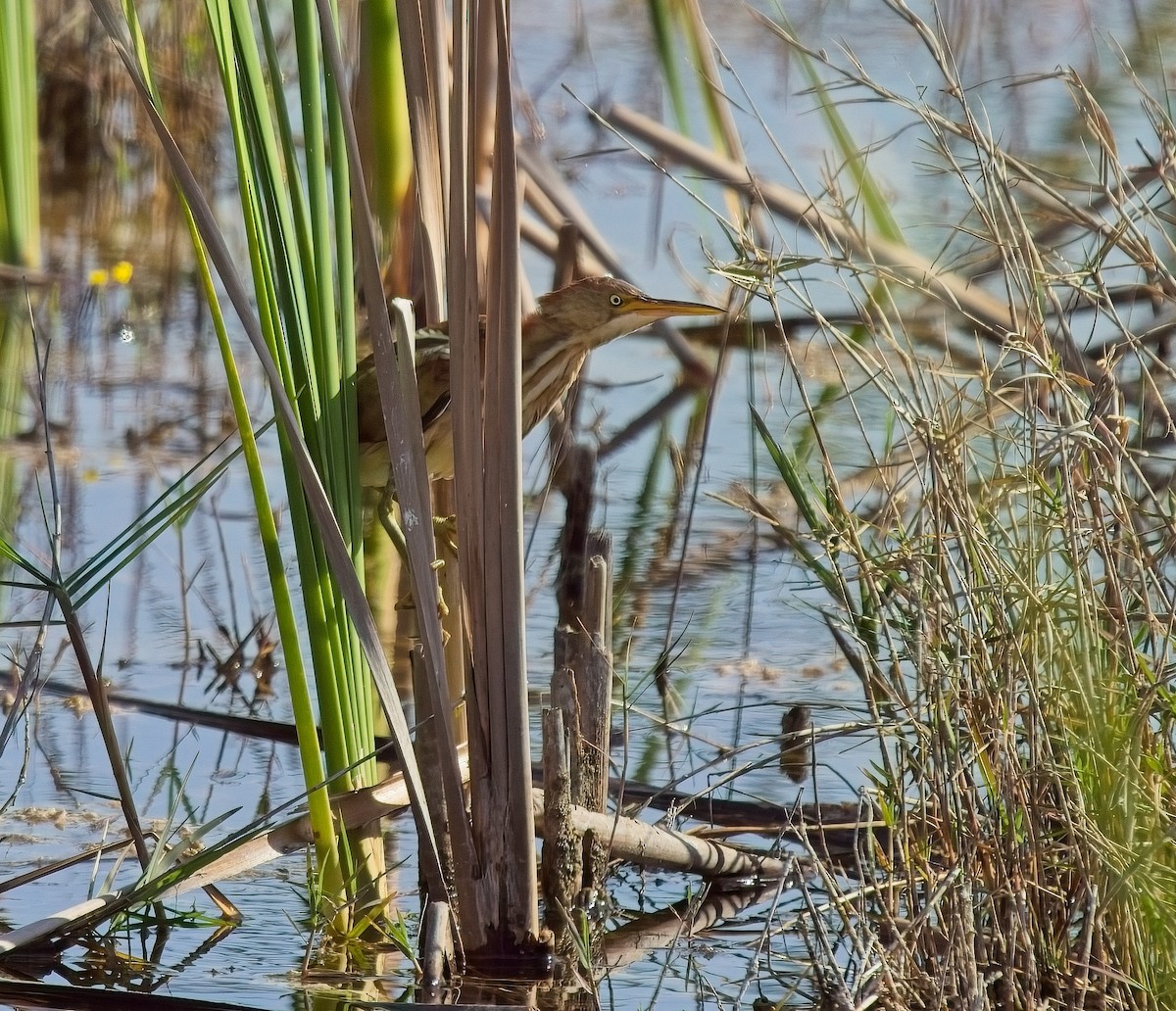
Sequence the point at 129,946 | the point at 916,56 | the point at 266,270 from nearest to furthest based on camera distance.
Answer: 1. the point at 266,270
2. the point at 129,946
3. the point at 916,56

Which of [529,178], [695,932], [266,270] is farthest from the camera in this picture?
[529,178]

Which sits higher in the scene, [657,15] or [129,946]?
[657,15]

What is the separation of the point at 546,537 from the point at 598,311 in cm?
100

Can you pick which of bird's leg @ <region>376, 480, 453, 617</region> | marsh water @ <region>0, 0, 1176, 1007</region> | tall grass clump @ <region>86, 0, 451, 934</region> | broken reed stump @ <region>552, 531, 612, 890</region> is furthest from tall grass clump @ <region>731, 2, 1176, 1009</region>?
bird's leg @ <region>376, 480, 453, 617</region>

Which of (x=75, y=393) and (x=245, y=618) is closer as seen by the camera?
(x=245, y=618)

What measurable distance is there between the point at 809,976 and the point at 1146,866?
0.43 m

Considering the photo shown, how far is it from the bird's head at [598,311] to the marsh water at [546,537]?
223 mm

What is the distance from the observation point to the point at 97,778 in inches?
119

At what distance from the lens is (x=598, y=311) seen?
3.42m

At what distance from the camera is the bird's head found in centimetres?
340

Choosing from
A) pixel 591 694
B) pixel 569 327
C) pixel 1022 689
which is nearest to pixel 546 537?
pixel 569 327

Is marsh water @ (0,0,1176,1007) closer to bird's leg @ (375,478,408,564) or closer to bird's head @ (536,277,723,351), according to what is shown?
bird's head @ (536,277,723,351)

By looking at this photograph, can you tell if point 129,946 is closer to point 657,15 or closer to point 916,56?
point 657,15

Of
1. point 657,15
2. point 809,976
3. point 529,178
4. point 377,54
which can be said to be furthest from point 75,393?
point 809,976
